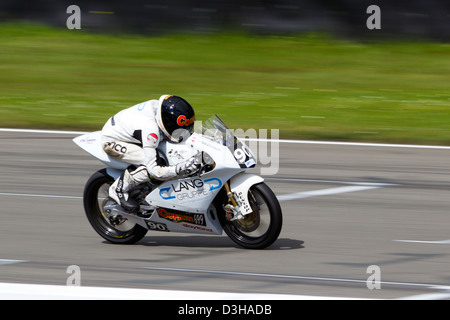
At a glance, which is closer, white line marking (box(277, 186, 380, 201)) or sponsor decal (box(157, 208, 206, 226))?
sponsor decal (box(157, 208, 206, 226))

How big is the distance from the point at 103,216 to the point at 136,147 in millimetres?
864

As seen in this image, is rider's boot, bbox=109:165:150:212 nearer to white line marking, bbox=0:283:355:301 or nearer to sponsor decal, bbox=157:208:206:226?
sponsor decal, bbox=157:208:206:226

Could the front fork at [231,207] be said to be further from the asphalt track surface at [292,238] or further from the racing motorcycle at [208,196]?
the asphalt track surface at [292,238]

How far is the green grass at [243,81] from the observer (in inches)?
573

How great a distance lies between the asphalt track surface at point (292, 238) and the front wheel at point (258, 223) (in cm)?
12

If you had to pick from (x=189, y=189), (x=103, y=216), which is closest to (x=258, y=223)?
(x=189, y=189)

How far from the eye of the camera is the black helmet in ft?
24.9

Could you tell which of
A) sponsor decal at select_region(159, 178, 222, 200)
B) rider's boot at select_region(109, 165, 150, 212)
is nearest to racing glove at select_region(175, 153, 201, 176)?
sponsor decal at select_region(159, 178, 222, 200)

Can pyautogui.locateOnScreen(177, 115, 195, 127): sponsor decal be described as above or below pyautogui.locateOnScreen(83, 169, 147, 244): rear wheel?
above

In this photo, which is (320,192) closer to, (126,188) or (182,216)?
(182,216)

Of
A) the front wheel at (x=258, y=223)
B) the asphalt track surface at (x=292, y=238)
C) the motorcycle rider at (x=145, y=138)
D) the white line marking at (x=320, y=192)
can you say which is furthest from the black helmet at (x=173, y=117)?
the white line marking at (x=320, y=192)

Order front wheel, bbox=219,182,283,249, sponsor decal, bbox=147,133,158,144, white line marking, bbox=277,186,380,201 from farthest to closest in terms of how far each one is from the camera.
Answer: white line marking, bbox=277,186,380,201 < sponsor decal, bbox=147,133,158,144 < front wheel, bbox=219,182,283,249

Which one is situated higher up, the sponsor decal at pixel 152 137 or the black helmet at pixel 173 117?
the black helmet at pixel 173 117

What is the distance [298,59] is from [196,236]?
11642mm
